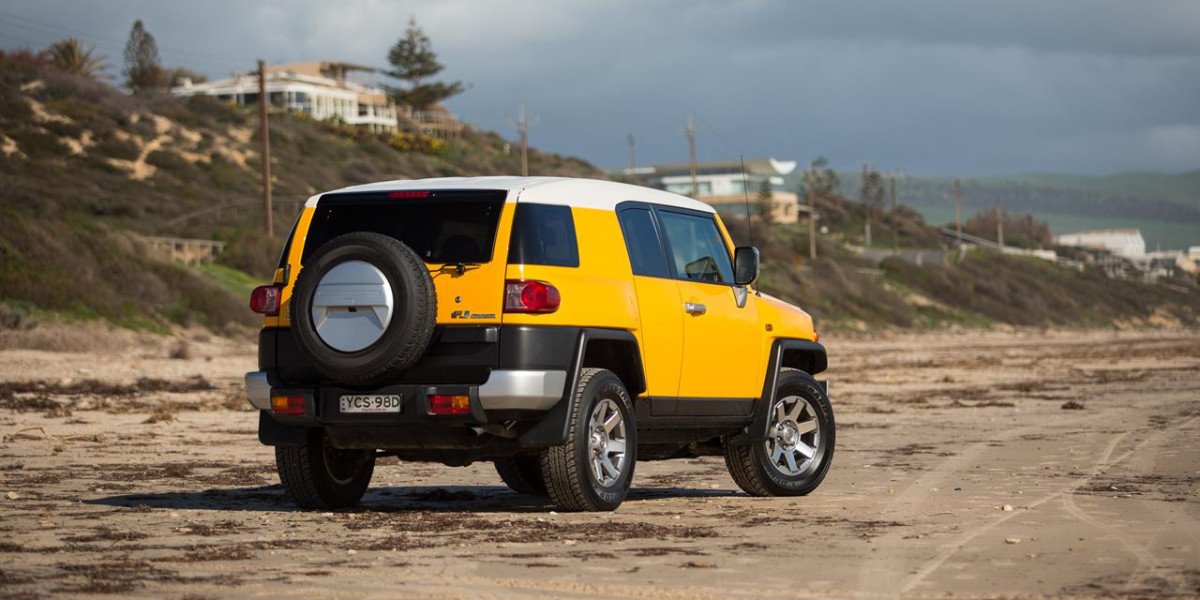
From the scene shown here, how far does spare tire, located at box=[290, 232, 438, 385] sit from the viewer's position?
9.62m

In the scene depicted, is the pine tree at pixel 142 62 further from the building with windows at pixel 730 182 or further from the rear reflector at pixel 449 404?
the rear reflector at pixel 449 404

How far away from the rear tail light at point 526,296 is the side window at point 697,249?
179cm

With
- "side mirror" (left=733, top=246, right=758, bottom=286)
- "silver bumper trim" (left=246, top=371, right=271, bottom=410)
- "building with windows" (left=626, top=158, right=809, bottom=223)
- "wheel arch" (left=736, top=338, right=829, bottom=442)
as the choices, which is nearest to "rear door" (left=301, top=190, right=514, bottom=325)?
"silver bumper trim" (left=246, top=371, right=271, bottom=410)

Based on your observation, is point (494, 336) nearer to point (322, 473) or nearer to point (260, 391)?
point (260, 391)

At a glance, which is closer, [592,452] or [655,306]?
[592,452]

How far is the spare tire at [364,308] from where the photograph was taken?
9625mm

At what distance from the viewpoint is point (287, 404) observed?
10.1m

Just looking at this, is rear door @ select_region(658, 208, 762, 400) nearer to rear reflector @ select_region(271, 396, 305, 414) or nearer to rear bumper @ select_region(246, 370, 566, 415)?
rear bumper @ select_region(246, 370, 566, 415)

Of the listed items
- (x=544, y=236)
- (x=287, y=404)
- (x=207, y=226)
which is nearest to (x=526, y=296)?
(x=544, y=236)

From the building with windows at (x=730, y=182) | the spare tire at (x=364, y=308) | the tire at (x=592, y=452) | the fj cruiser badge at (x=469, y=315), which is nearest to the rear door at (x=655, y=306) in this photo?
the tire at (x=592, y=452)

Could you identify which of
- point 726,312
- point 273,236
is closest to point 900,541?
point 726,312

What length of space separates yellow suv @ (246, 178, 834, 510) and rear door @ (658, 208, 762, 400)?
0.7 inches

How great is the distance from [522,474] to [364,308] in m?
2.99

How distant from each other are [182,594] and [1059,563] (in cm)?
416
